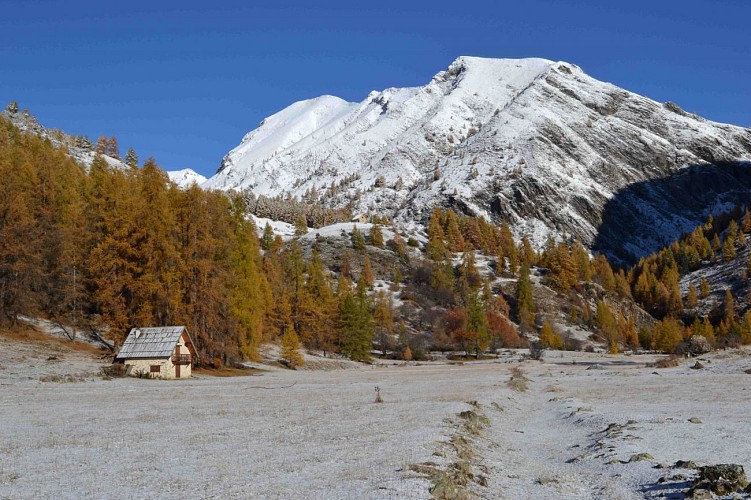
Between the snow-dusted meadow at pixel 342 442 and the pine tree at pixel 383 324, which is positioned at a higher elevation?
the pine tree at pixel 383 324

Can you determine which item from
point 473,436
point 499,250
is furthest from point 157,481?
point 499,250

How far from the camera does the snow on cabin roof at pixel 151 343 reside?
1986 inches

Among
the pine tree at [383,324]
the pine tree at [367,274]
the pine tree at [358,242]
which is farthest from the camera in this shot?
the pine tree at [358,242]

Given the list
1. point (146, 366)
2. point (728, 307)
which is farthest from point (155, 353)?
point (728, 307)

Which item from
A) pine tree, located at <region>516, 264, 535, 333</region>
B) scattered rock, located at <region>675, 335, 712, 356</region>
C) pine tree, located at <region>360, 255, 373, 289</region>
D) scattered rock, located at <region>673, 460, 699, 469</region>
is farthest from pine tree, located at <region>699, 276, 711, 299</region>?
scattered rock, located at <region>673, 460, 699, 469</region>

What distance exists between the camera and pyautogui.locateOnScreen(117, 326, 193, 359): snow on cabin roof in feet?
165

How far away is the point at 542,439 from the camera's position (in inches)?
897

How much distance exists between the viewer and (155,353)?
50.3 metres

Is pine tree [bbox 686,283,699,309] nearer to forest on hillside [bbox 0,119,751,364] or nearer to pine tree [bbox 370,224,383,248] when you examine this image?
forest on hillside [bbox 0,119,751,364]

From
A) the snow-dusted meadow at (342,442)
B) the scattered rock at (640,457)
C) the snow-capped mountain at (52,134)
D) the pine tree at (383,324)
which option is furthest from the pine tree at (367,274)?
the scattered rock at (640,457)

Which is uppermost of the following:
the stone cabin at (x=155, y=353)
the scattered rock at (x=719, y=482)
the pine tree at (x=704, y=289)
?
the pine tree at (x=704, y=289)

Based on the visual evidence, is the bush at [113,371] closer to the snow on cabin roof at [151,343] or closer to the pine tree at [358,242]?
the snow on cabin roof at [151,343]

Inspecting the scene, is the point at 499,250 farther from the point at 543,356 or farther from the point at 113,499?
the point at 113,499

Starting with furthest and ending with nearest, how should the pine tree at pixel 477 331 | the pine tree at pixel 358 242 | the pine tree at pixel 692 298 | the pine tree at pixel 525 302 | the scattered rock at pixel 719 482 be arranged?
the pine tree at pixel 358 242
the pine tree at pixel 692 298
the pine tree at pixel 525 302
the pine tree at pixel 477 331
the scattered rock at pixel 719 482
